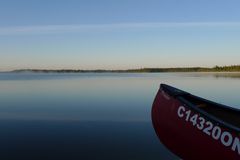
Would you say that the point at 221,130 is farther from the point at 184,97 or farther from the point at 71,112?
the point at 71,112

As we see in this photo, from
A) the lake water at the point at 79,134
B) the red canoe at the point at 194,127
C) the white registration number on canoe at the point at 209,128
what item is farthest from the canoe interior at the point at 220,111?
the lake water at the point at 79,134

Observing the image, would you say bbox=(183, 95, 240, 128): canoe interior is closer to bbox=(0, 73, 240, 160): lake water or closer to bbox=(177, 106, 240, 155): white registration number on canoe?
bbox=(177, 106, 240, 155): white registration number on canoe

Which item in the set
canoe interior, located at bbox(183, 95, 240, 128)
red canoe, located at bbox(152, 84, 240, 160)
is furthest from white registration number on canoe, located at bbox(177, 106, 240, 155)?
canoe interior, located at bbox(183, 95, 240, 128)

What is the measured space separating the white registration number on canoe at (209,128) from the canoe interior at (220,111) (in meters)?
0.99

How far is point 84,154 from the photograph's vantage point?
8.00 metres

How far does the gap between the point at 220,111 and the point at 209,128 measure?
2055 millimetres

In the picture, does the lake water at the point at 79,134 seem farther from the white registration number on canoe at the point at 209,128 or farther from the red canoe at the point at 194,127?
the white registration number on canoe at the point at 209,128

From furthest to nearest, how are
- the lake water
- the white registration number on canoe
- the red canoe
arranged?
the lake water < the red canoe < the white registration number on canoe

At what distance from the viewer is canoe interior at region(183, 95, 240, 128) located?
26.0 feet

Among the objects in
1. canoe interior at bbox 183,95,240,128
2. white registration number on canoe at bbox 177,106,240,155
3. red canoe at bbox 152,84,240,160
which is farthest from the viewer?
canoe interior at bbox 183,95,240,128

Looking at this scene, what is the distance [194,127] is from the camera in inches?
260

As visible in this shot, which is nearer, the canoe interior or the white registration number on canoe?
the white registration number on canoe

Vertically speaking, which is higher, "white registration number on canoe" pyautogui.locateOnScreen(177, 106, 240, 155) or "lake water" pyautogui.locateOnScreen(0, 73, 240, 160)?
"white registration number on canoe" pyautogui.locateOnScreen(177, 106, 240, 155)

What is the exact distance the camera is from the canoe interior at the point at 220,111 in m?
7.93
